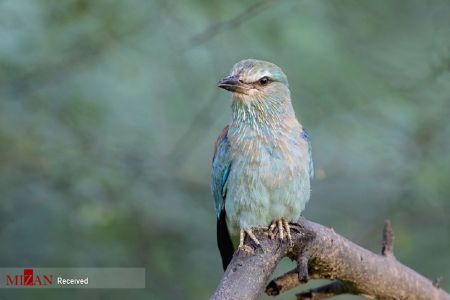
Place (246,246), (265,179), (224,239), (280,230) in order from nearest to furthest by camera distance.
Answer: (246,246) < (280,230) < (265,179) < (224,239)

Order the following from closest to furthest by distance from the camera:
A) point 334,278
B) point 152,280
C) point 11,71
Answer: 1. point 334,278
2. point 11,71
3. point 152,280

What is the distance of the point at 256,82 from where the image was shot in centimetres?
455

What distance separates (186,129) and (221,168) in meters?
2.56

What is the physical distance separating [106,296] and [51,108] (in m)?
1.30

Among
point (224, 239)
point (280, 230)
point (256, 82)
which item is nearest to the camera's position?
point (280, 230)

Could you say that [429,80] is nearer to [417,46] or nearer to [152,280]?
Answer: [417,46]

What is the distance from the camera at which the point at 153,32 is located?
6645 mm

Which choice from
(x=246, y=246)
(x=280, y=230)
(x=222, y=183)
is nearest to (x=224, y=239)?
(x=222, y=183)

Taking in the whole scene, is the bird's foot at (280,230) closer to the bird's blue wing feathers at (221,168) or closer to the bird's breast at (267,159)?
the bird's breast at (267,159)

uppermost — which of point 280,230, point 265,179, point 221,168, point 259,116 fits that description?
point 259,116

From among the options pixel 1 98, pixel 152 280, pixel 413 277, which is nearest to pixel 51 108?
pixel 1 98

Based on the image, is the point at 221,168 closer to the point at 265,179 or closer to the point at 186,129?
the point at 265,179

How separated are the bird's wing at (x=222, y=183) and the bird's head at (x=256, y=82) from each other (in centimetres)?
22

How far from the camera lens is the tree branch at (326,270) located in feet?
12.2
